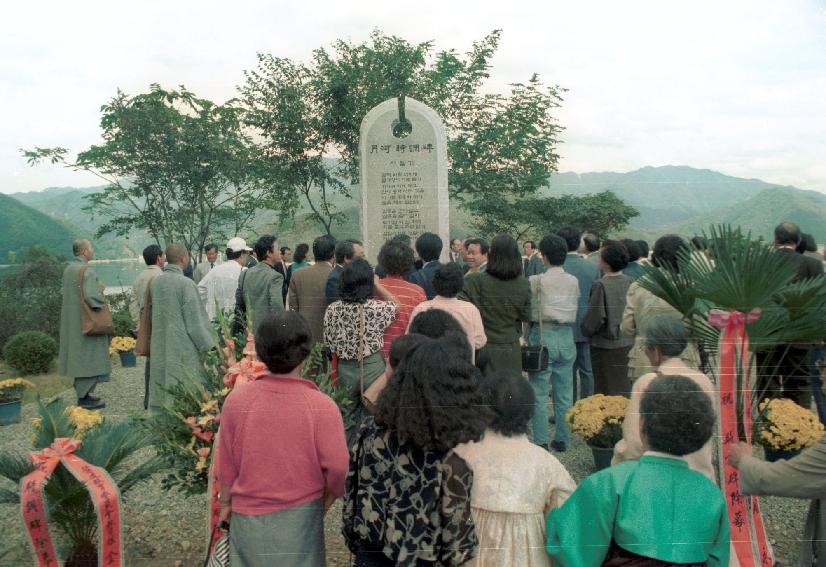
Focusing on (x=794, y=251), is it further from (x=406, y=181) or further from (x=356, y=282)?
(x=406, y=181)

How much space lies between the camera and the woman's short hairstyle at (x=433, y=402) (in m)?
1.94

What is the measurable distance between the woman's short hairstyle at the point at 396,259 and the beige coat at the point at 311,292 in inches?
27.6

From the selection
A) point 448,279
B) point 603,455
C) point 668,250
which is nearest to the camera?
point 668,250

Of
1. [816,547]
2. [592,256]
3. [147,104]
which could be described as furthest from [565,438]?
[147,104]

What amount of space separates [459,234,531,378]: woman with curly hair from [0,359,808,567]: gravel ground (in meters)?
0.91

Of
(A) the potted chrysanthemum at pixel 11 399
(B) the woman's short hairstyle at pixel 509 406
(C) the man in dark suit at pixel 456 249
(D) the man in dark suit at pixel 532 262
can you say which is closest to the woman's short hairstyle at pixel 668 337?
(B) the woman's short hairstyle at pixel 509 406

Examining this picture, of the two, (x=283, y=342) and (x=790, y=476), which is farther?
(x=283, y=342)

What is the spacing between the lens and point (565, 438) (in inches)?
175

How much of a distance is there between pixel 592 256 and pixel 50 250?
139 inches

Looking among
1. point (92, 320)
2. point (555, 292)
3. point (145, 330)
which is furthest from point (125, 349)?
point (555, 292)

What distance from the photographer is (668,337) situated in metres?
2.56

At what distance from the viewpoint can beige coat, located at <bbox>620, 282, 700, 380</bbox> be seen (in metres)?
2.59

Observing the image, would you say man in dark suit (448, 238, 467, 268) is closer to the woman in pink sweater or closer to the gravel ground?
the gravel ground

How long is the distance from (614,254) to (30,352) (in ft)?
14.9
